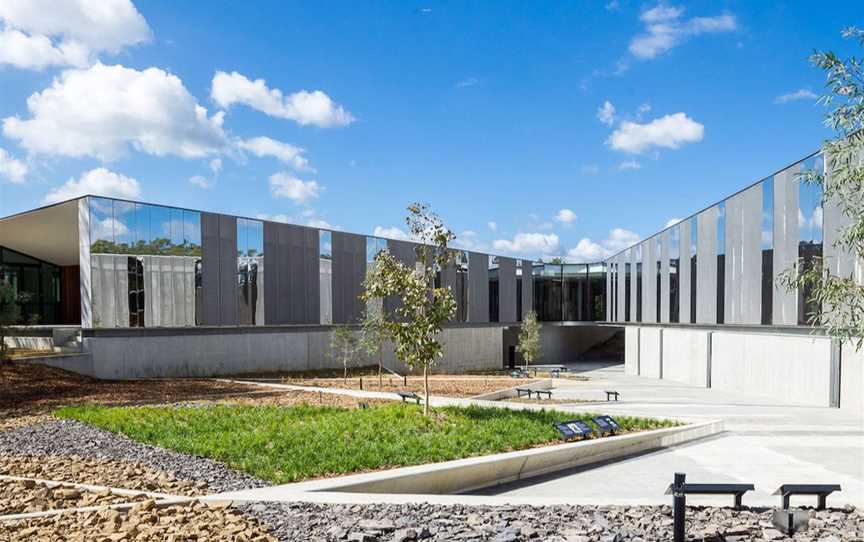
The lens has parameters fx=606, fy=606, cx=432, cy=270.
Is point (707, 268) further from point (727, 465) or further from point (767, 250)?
point (727, 465)

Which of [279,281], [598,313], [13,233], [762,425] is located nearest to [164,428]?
[762,425]

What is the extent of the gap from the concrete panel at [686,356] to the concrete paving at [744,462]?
383 inches

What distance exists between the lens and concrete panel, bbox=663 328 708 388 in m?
28.7

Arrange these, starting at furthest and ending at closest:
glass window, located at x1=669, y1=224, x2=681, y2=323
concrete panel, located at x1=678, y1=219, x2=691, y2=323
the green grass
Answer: glass window, located at x1=669, y1=224, x2=681, y2=323, concrete panel, located at x1=678, y1=219, x2=691, y2=323, the green grass

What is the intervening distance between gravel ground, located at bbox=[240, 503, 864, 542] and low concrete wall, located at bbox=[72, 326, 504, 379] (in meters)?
19.8

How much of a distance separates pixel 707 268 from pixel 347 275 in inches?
717

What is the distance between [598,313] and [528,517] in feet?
160

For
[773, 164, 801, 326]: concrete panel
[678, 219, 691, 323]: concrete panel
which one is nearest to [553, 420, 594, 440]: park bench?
[773, 164, 801, 326]: concrete panel

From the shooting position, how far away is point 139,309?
2445 cm

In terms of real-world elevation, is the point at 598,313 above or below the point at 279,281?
below

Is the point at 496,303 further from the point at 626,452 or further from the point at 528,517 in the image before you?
the point at 528,517

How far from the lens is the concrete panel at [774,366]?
65.5ft

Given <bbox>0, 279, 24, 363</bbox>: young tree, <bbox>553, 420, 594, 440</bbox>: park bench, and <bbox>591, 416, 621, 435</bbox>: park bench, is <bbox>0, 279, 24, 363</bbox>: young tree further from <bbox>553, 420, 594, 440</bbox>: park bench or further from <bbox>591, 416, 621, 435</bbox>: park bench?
<bbox>591, 416, 621, 435</bbox>: park bench

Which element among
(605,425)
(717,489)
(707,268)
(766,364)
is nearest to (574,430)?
(605,425)
